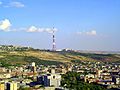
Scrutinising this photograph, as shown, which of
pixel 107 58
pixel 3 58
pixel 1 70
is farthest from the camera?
pixel 107 58

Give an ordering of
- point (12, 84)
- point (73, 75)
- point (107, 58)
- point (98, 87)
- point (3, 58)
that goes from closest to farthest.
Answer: point (12, 84) → point (98, 87) → point (73, 75) → point (3, 58) → point (107, 58)

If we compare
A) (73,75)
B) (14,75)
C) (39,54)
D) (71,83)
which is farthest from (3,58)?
(71,83)

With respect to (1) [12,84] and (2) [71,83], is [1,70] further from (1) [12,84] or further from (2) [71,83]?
(1) [12,84]

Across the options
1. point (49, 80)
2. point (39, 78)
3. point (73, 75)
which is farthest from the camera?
point (73, 75)

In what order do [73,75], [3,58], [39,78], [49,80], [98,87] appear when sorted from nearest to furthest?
[98,87] < [49,80] < [39,78] < [73,75] < [3,58]

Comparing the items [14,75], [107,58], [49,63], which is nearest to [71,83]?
[14,75]

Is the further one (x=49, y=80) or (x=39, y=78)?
(x=39, y=78)

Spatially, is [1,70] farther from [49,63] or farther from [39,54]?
[39,54]

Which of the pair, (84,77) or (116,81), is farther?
(84,77)
